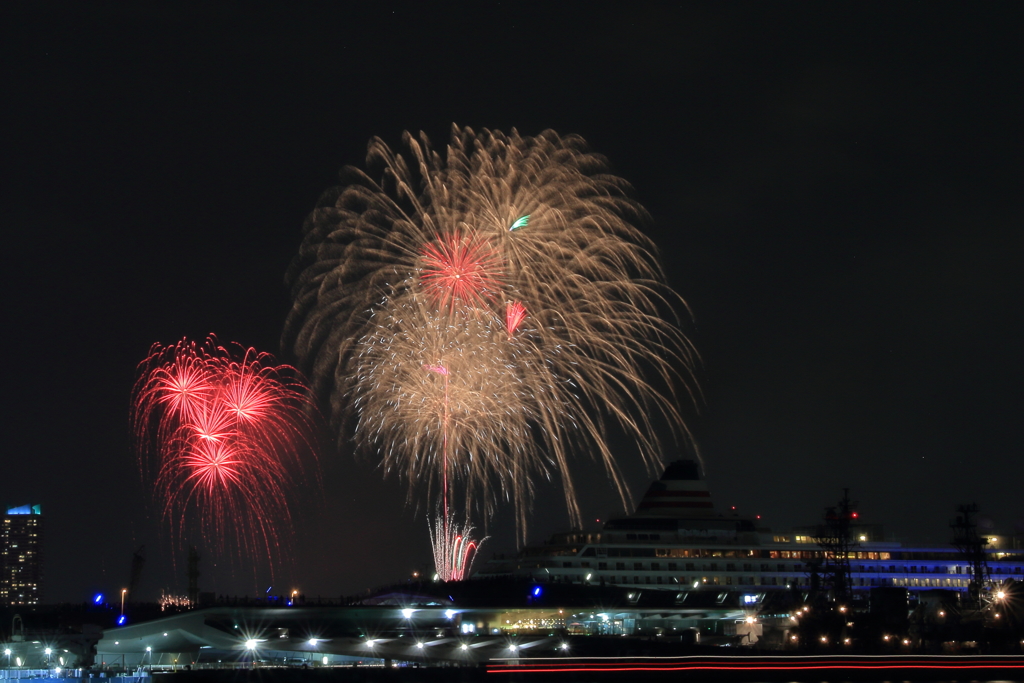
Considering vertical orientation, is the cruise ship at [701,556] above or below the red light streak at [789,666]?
above

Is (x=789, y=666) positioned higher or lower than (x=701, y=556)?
lower

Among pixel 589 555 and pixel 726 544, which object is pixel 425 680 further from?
pixel 726 544

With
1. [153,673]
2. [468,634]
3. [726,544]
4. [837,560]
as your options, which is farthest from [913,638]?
[153,673]

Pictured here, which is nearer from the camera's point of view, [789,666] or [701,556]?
[789,666]

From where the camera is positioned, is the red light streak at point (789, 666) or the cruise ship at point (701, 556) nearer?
the red light streak at point (789, 666)

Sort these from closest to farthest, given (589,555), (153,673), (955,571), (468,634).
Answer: (153,673) < (468,634) < (589,555) < (955,571)

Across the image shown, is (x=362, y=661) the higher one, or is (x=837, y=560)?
(x=837, y=560)

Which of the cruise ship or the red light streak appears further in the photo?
the cruise ship

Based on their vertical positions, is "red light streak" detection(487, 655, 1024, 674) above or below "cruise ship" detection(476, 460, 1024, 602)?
below
